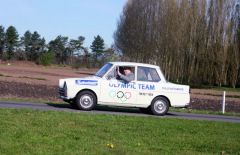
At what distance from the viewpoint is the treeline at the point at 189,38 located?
43219mm

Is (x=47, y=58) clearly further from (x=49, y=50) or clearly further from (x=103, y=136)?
(x=103, y=136)

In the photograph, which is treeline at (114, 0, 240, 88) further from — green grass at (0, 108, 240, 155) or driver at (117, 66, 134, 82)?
green grass at (0, 108, 240, 155)

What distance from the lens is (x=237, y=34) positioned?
143 ft

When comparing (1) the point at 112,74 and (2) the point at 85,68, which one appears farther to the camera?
A: (2) the point at 85,68

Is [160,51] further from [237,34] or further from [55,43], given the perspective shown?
[55,43]

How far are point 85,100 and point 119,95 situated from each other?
1.28 m

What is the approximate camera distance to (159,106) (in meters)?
11.8

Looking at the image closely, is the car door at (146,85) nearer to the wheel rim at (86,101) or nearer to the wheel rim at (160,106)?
the wheel rim at (160,106)

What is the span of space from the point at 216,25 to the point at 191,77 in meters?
8.67

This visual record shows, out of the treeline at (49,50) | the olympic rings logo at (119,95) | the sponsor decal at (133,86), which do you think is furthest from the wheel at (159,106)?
the treeline at (49,50)

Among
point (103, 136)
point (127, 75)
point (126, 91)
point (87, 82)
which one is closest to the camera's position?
point (103, 136)

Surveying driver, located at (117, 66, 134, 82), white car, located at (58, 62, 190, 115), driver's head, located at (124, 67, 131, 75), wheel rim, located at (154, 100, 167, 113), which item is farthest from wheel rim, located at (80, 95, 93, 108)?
wheel rim, located at (154, 100, 167, 113)

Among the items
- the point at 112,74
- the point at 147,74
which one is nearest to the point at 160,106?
the point at 147,74

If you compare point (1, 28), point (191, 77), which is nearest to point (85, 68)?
point (1, 28)
